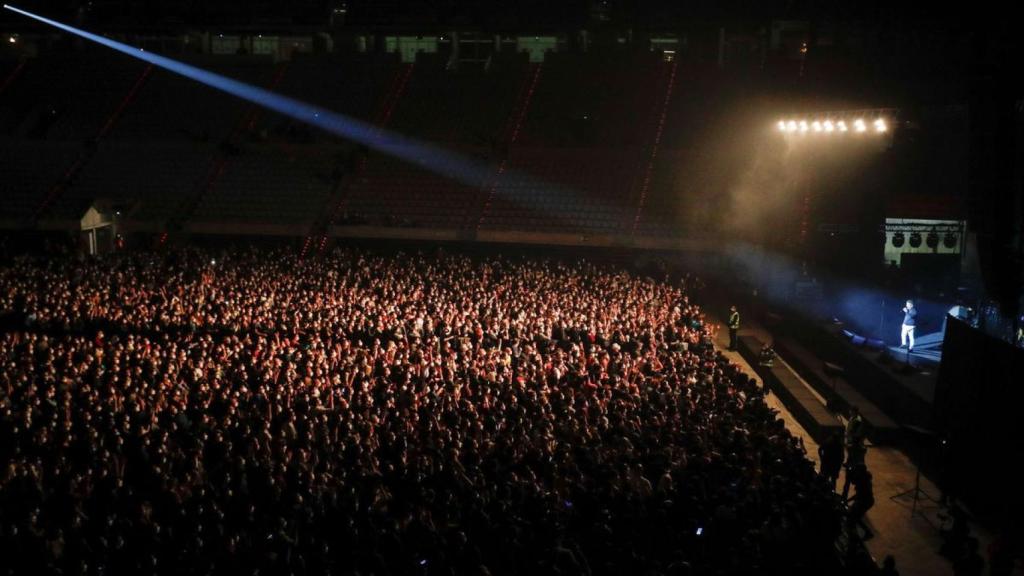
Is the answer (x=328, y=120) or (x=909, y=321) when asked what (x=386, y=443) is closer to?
(x=909, y=321)

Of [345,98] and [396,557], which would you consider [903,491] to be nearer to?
[396,557]

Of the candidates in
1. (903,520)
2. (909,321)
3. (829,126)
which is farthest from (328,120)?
(903,520)

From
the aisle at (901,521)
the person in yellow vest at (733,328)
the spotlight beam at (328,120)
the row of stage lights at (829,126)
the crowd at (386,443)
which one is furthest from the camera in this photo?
the spotlight beam at (328,120)

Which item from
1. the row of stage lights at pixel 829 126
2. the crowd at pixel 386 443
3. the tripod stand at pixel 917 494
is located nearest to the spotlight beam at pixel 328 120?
the row of stage lights at pixel 829 126

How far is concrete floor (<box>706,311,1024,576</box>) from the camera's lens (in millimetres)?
9271

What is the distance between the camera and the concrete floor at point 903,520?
30.4 ft

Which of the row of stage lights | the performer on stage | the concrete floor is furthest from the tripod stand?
the row of stage lights

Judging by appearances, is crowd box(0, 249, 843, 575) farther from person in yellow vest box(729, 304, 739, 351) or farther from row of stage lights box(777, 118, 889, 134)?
row of stage lights box(777, 118, 889, 134)

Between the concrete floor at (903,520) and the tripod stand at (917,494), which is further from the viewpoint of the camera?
the tripod stand at (917,494)

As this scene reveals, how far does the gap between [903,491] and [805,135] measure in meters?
11.7

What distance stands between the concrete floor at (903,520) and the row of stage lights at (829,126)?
7.29 metres

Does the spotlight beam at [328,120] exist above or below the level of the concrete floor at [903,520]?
above

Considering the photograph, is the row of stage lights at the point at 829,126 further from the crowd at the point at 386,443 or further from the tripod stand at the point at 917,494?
the tripod stand at the point at 917,494

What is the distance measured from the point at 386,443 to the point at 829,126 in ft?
41.5
